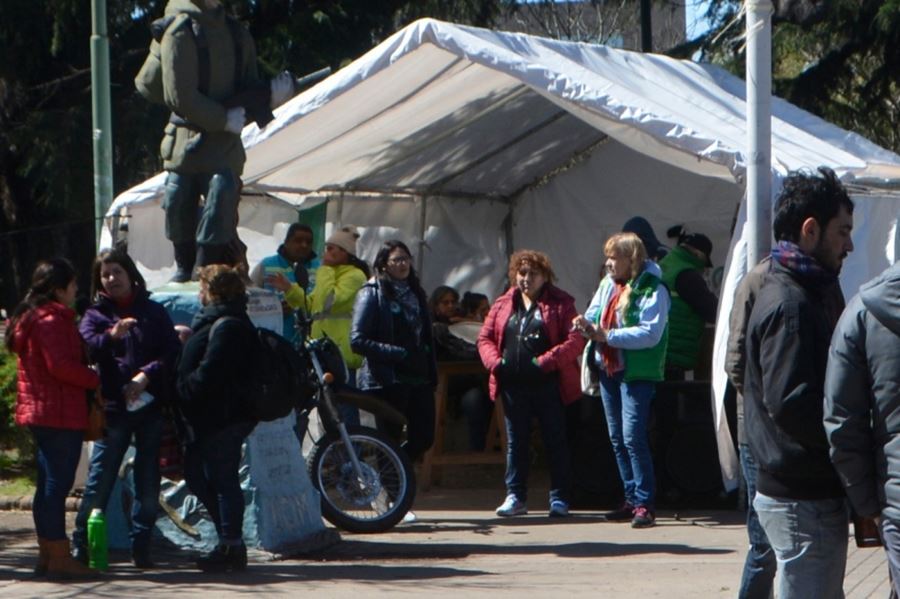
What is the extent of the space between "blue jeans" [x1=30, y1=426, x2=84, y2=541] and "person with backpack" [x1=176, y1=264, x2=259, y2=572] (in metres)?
0.58

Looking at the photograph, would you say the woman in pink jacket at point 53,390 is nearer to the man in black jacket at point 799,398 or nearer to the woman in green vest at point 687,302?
the man in black jacket at point 799,398

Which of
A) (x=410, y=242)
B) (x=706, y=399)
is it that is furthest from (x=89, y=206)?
(x=706, y=399)

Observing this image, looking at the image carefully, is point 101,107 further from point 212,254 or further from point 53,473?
point 53,473

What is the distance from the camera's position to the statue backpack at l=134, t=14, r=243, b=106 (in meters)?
9.46

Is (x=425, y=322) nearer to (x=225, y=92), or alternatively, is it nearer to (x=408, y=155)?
(x=225, y=92)

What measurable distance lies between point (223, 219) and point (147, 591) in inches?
105

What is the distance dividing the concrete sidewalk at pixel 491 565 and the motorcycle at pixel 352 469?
0.51 ft

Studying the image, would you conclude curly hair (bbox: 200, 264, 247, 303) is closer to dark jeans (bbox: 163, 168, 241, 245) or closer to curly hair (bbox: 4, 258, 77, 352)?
curly hair (bbox: 4, 258, 77, 352)

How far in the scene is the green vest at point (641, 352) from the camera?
32.3 ft

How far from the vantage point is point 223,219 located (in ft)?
31.6

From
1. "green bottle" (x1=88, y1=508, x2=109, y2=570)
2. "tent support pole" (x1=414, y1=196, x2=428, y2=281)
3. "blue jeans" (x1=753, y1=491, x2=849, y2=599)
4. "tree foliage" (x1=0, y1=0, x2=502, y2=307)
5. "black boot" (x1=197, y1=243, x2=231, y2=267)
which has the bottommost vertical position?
"green bottle" (x1=88, y1=508, x2=109, y2=570)

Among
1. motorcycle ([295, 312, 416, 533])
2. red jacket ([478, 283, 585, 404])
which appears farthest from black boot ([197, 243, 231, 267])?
red jacket ([478, 283, 585, 404])

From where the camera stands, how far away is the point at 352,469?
957 cm

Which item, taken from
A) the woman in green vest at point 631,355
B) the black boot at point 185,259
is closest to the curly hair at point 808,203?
the woman in green vest at point 631,355
